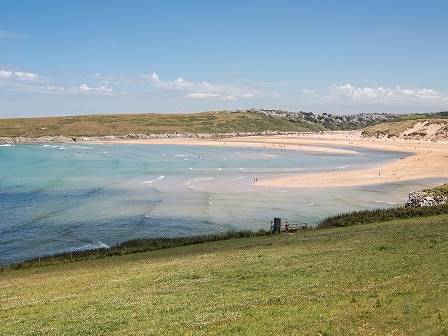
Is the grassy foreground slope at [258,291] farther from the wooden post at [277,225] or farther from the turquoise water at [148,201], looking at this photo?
the turquoise water at [148,201]

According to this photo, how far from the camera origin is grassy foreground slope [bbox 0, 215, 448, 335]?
17.5m

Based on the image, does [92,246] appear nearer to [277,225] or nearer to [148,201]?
[277,225]

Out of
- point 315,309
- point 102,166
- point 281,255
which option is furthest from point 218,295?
point 102,166

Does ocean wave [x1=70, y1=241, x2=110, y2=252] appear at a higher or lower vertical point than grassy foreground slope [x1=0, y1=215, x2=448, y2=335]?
lower

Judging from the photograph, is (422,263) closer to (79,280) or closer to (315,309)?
(315,309)

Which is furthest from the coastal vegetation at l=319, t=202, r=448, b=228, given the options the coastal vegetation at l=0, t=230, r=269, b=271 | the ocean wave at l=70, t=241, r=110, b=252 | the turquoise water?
the ocean wave at l=70, t=241, r=110, b=252

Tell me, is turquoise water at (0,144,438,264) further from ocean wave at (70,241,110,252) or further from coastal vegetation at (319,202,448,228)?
coastal vegetation at (319,202,448,228)

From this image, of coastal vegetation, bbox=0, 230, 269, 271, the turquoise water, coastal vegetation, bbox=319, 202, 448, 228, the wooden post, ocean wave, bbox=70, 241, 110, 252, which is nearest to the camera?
coastal vegetation, bbox=0, 230, 269, 271

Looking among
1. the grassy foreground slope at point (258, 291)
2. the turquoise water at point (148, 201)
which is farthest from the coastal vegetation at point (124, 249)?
the turquoise water at point (148, 201)

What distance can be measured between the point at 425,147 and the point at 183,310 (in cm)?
14726

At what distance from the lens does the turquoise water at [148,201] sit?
53.7 m

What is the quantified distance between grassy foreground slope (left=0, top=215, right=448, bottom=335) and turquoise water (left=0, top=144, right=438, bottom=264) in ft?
59.2

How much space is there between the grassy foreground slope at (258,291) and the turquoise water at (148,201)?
1804cm

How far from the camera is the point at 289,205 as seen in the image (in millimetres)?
65938
